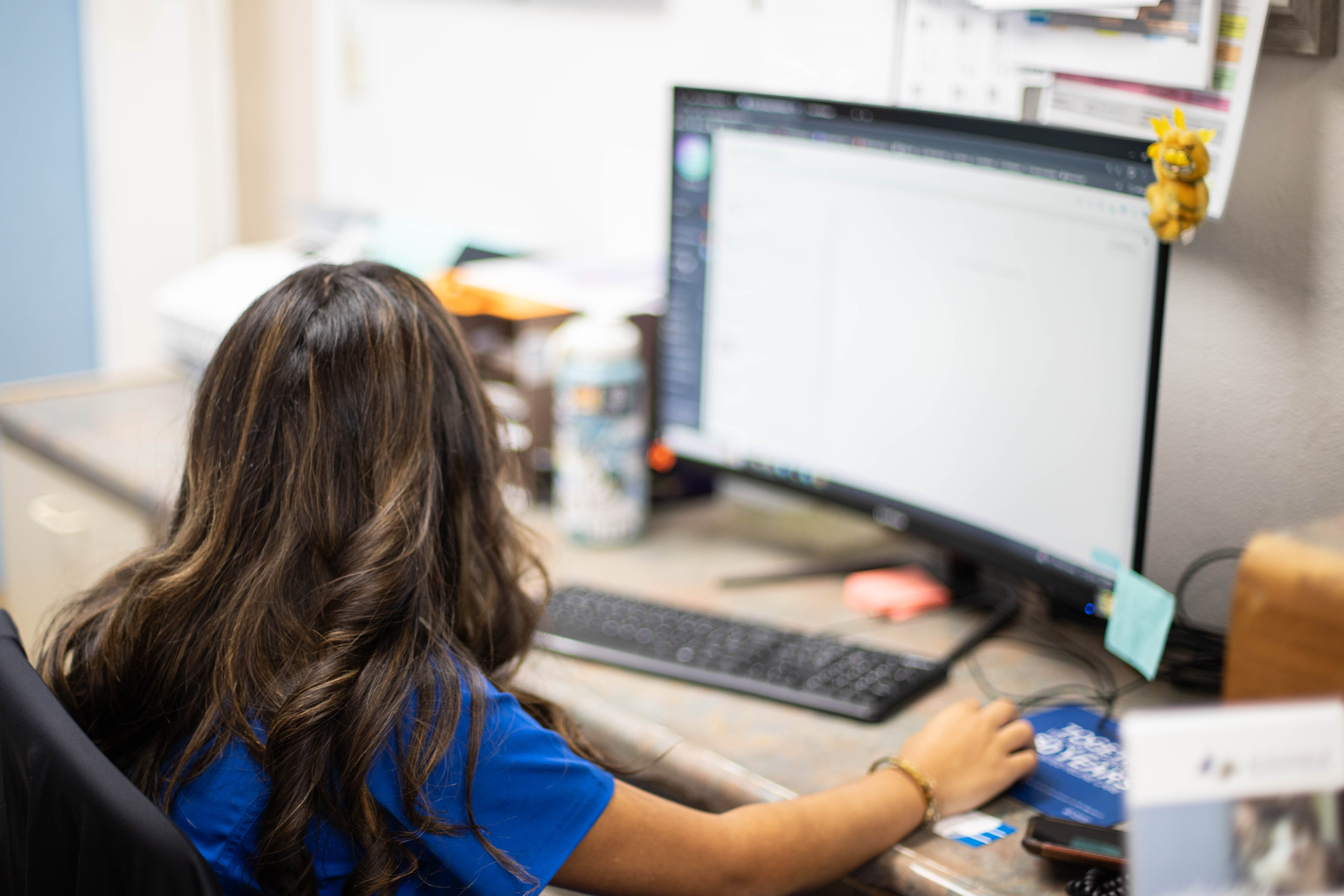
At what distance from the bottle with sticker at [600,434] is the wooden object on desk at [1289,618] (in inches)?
35.5

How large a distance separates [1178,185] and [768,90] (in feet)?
2.13

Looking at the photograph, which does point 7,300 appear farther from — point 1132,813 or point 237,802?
point 1132,813

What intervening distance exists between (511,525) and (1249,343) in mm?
656

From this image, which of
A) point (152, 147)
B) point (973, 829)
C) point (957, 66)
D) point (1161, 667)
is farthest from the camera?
point (152, 147)

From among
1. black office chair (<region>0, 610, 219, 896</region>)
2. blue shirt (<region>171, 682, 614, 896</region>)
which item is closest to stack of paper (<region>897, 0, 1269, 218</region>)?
blue shirt (<region>171, 682, 614, 896</region>)

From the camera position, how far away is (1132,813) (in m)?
0.42

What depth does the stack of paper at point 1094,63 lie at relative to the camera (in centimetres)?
99

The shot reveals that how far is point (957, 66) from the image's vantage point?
124cm

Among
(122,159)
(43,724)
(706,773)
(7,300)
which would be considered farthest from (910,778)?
(7,300)

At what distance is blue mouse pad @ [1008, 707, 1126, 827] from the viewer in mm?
867

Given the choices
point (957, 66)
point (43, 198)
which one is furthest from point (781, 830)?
point (43, 198)

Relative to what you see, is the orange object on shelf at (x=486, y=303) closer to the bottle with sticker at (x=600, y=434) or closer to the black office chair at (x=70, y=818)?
the bottle with sticker at (x=600, y=434)

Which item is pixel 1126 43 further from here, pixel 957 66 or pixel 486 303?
pixel 486 303

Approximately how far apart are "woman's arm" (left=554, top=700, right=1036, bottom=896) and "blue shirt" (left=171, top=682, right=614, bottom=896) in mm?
23
